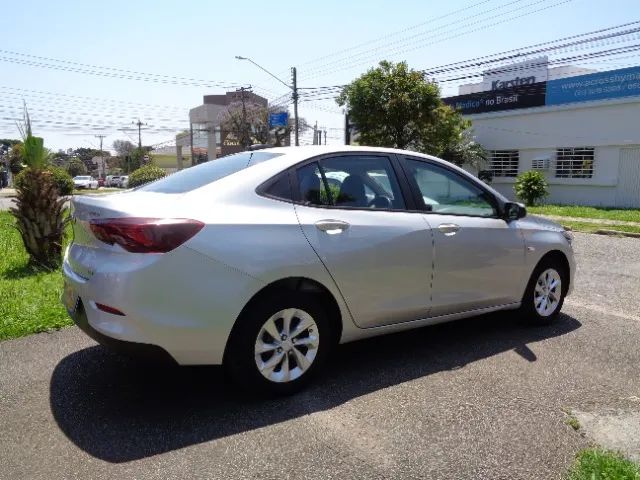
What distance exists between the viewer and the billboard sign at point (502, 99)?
2559 cm

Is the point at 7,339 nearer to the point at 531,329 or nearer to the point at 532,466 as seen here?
the point at 532,466

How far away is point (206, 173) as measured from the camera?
12.3 ft

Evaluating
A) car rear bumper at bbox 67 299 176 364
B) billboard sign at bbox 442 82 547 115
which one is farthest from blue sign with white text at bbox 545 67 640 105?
car rear bumper at bbox 67 299 176 364

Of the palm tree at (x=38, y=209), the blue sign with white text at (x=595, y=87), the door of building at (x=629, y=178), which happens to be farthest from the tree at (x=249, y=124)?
the palm tree at (x=38, y=209)

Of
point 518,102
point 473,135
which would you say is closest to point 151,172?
point 473,135

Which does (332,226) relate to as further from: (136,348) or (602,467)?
(602,467)

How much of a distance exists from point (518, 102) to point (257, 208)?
1024 inches

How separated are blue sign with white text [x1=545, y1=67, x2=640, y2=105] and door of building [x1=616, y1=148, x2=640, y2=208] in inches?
95.0

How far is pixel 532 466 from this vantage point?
2.68 m

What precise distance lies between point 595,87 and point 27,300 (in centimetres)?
2429

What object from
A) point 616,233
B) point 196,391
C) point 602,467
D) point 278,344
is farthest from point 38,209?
point 616,233

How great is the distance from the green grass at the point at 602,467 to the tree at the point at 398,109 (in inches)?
814

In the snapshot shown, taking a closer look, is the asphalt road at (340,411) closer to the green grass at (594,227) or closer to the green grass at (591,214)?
the green grass at (594,227)

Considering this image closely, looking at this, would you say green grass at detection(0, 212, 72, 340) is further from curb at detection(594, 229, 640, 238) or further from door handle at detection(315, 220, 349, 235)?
curb at detection(594, 229, 640, 238)
